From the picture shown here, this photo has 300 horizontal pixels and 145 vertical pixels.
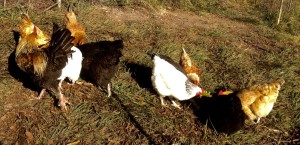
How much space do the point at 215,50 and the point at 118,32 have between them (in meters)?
1.97

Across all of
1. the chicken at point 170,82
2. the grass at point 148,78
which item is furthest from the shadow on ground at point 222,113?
the chicken at point 170,82

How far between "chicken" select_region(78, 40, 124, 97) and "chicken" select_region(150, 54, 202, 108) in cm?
54

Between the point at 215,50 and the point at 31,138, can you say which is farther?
the point at 215,50

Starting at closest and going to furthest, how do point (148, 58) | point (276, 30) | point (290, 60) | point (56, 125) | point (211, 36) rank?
point (56, 125), point (148, 58), point (290, 60), point (211, 36), point (276, 30)

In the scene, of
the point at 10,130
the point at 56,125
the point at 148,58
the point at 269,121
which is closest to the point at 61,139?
the point at 56,125

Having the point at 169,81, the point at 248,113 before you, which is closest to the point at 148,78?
the point at 169,81

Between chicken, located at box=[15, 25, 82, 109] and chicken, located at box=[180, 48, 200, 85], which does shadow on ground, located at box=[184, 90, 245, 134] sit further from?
chicken, located at box=[15, 25, 82, 109]

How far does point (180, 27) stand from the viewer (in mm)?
7301

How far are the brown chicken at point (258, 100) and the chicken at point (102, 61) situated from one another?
1.70m

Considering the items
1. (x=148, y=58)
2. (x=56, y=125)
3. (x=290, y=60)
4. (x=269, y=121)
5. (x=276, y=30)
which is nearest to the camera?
(x=56, y=125)

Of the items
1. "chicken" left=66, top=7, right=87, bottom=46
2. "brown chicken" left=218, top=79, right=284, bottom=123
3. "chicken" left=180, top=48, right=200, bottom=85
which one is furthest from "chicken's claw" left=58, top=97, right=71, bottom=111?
"brown chicken" left=218, top=79, right=284, bottom=123

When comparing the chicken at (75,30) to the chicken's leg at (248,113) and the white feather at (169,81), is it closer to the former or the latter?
the white feather at (169,81)

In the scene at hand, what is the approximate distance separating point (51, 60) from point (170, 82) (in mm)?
1514

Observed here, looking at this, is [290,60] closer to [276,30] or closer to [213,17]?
[276,30]
